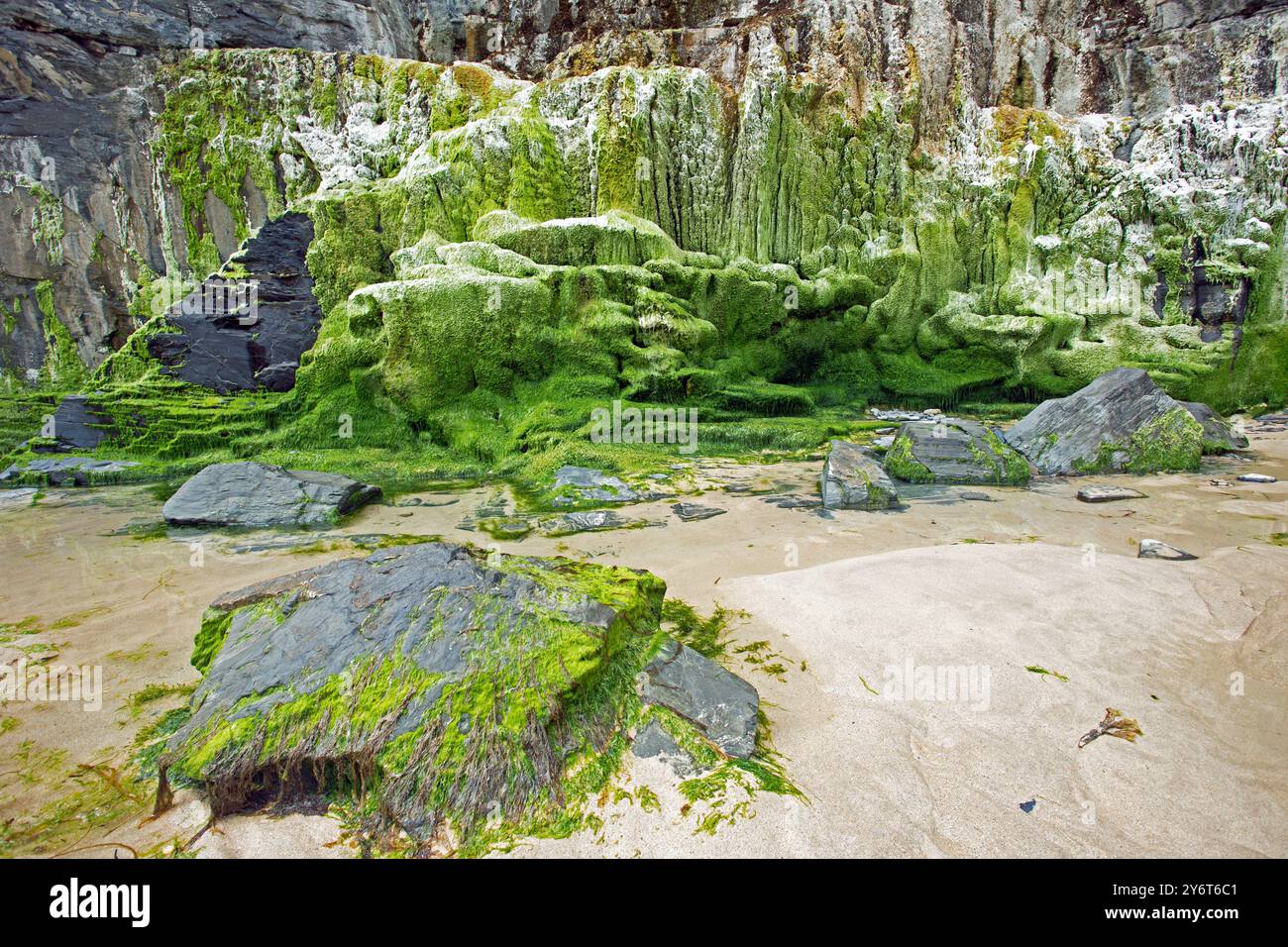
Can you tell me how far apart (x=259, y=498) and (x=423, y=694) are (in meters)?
5.82

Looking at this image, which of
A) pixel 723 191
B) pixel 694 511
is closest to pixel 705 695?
pixel 694 511

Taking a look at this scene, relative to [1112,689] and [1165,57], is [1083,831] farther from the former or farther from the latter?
[1165,57]

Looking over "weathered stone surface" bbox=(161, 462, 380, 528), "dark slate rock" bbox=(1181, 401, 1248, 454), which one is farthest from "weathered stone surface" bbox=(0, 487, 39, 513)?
"dark slate rock" bbox=(1181, 401, 1248, 454)

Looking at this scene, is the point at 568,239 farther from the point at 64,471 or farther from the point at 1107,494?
the point at 1107,494

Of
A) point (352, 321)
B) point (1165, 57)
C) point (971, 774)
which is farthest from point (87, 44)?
point (1165, 57)

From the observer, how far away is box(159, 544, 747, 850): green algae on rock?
1.95 m

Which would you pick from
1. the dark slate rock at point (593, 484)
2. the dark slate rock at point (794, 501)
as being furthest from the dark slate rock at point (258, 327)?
the dark slate rock at point (794, 501)

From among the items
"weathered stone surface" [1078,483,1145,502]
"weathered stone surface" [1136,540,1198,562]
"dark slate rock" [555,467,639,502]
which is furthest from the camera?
"dark slate rock" [555,467,639,502]

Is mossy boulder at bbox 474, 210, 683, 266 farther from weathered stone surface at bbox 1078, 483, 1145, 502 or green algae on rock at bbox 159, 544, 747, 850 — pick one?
green algae on rock at bbox 159, 544, 747, 850

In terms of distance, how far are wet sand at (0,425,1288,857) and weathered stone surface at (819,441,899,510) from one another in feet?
1.76

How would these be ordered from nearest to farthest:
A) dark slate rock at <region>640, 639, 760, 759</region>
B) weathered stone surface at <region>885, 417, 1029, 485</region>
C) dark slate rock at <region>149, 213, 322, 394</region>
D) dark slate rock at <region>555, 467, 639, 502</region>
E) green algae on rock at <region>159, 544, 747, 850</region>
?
1. green algae on rock at <region>159, 544, 747, 850</region>
2. dark slate rock at <region>640, 639, 760, 759</region>
3. dark slate rock at <region>555, 467, 639, 502</region>
4. weathered stone surface at <region>885, 417, 1029, 485</region>
5. dark slate rock at <region>149, 213, 322, 394</region>

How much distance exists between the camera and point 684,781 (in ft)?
6.53

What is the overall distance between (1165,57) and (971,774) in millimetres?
26722

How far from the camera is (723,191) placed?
52.0 ft
